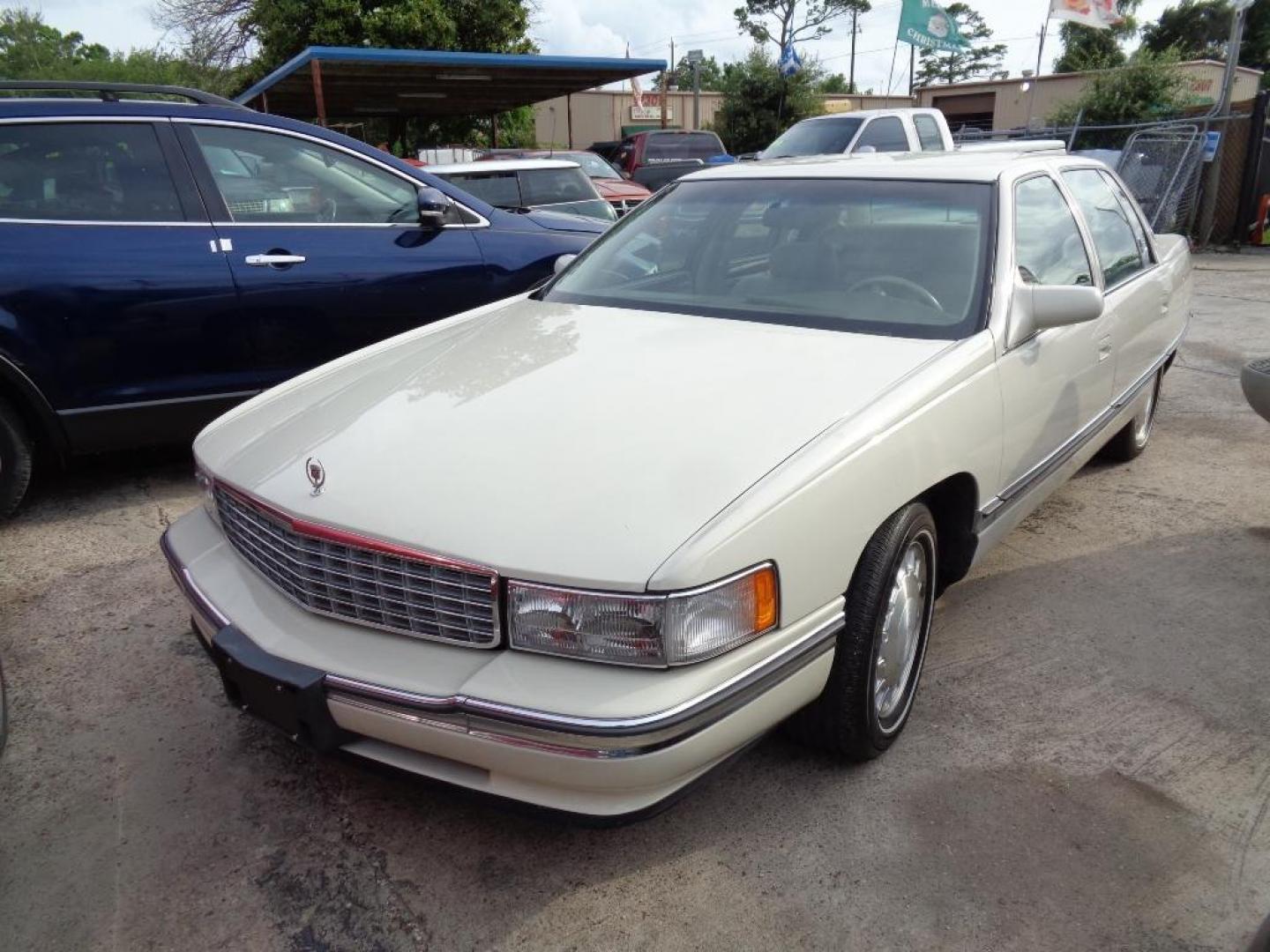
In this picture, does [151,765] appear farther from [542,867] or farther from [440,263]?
[440,263]

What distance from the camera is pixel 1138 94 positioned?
16.4 m

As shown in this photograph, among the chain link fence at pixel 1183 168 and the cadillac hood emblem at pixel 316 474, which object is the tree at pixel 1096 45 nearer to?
the chain link fence at pixel 1183 168

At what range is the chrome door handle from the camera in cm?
432

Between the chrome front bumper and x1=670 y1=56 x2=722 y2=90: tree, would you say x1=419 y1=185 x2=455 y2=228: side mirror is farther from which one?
x1=670 y1=56 x2=722 y2=90: tree

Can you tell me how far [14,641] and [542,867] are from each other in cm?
216

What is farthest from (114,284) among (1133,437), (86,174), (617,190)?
(617,190)

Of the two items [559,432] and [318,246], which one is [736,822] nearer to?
[559,432]

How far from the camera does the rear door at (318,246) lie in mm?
4352

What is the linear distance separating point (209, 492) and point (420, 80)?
12.9 meters

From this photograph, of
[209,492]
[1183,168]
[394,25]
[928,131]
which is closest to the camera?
[209,492]

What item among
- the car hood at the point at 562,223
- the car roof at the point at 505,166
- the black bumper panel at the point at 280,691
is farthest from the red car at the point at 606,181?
the black bumper panel at the point at 280,691

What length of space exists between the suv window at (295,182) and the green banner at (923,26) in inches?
859

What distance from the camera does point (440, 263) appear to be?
4.84m

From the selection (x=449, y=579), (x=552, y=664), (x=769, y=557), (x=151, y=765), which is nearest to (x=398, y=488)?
(x=449, y=579)
